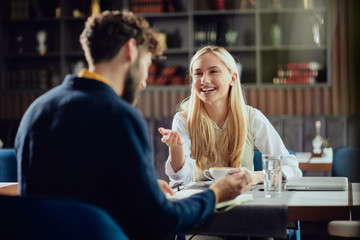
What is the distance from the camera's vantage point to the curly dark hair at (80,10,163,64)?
4.11ft

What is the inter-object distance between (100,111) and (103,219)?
0.84ft

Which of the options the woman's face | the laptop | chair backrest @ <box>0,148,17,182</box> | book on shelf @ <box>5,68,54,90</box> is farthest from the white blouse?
book on shelf @ <box>5,68,54,90</box>

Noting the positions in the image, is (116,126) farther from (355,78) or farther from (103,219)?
(355,78)

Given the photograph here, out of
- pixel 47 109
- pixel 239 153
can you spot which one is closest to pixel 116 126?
pixel 47 109

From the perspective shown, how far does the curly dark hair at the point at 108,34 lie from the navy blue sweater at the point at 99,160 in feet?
0.44

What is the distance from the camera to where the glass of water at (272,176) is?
1.54 metres

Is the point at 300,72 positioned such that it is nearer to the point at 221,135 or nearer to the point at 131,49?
the point at 221,135

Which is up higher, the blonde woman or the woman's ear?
the woman's ear

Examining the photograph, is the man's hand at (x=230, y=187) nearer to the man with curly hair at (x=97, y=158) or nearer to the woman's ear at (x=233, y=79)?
the man with curly hair at (x=97, y=158)

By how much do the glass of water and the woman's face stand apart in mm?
775

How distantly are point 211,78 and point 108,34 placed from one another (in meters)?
1.13

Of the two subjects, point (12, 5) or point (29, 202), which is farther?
point (12, 5)

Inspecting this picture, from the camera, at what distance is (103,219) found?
0.96 m

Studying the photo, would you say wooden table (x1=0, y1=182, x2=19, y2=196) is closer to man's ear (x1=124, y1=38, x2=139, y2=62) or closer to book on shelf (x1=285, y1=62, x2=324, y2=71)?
man's ear (x1=124, y1=38, x2=139, y2=62)
